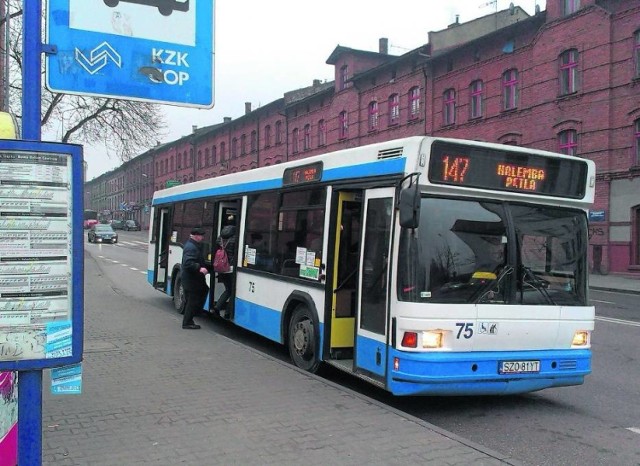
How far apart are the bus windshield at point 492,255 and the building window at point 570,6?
2325cm

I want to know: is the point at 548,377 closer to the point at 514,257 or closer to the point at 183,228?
the point at 514,257

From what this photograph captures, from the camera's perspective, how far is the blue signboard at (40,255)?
2799 mm

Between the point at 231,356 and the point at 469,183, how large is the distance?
3690 millimetres

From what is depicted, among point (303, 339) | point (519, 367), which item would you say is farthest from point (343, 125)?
point (519, 367)

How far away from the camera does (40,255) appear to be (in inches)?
113

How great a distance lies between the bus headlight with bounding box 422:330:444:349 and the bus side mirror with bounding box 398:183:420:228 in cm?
99

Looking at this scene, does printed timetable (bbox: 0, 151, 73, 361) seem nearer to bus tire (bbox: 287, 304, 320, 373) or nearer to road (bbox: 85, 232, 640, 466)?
road (bbox: 85, 232, 640, 466)

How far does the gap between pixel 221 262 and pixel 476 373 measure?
5.19 m

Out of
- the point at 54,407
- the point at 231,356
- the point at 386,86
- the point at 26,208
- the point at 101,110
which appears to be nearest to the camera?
the point at 26,208

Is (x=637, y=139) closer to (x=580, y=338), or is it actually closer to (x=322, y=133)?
(x=580, y=338)

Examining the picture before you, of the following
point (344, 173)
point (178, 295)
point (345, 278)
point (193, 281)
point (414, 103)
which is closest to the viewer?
point (344, 173)

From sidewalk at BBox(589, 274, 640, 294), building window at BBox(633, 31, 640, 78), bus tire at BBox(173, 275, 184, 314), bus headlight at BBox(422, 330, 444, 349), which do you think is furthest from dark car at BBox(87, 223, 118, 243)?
bus headlight at BBox(422, 330, 444, 349)

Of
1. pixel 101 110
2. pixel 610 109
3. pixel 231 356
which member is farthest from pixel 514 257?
pixel 101 110

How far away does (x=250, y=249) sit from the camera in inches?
356
